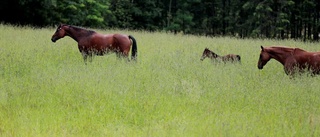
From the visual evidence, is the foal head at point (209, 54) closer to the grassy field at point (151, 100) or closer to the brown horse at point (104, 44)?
the grassy field at point (151, 100)

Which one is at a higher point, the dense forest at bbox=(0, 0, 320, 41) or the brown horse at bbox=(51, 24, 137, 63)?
the dense forest at bbox=(0, 0, 320, 41)

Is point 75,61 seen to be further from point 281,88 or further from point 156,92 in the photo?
point 281,88

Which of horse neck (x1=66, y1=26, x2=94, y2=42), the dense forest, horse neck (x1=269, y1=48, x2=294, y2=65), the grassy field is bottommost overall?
the grassy field

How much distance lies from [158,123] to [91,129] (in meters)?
1.11

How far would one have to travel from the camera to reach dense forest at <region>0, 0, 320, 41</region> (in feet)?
93.3

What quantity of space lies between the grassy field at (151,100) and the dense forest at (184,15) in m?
17.7

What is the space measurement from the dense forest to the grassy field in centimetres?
1774

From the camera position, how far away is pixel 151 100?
282 inches

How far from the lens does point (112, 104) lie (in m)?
6.96

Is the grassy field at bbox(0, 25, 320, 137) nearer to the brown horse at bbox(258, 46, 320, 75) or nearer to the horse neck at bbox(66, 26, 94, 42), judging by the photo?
the brown horse at bbox(258, 46, 320, 75)

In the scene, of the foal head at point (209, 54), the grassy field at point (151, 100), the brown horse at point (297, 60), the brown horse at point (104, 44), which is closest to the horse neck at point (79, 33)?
the brown horse at point (104, 44)

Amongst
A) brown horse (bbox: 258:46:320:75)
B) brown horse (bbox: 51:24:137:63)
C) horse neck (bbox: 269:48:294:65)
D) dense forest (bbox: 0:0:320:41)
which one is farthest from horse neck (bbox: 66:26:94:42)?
dense forest (bbox: 0:0:320:41)

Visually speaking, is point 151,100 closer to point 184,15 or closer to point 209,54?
point 209,54

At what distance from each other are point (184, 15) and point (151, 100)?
34.7m
